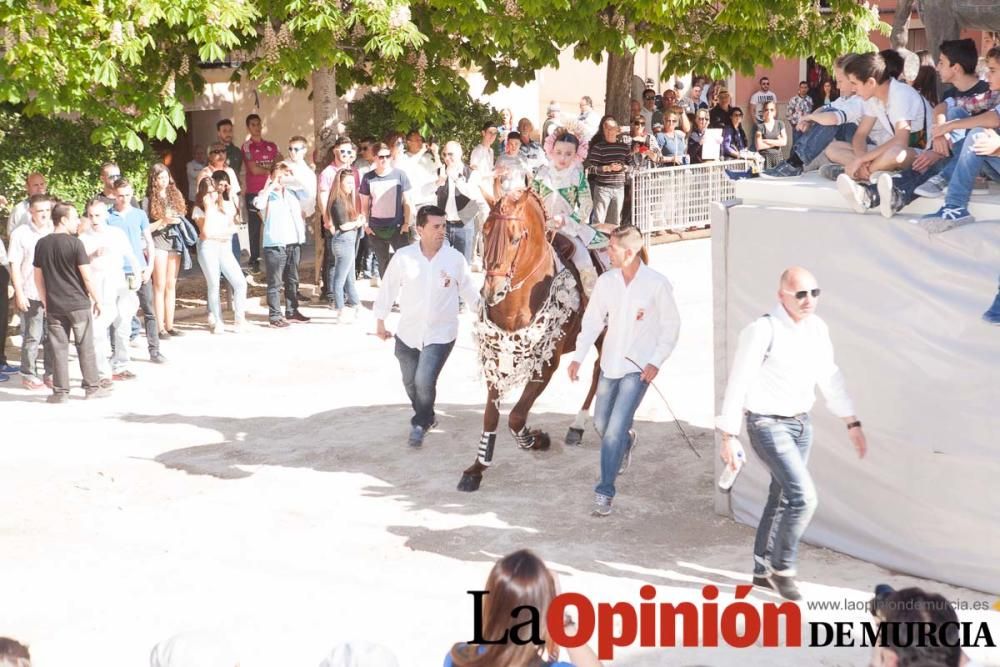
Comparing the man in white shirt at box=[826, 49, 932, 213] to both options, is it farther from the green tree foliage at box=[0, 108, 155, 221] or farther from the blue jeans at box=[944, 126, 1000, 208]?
the green tree foliage at box=[0, 108, 155, 221]

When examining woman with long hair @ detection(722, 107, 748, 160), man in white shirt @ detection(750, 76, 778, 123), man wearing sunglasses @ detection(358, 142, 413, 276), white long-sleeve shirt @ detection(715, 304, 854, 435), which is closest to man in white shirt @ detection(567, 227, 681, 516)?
white long-sleeve shirt @ detection(715, 304, 854, 435)

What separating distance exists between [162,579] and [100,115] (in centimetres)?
809

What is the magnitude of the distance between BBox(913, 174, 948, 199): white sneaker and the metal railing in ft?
38.1

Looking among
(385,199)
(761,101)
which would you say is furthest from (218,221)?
(761,101)

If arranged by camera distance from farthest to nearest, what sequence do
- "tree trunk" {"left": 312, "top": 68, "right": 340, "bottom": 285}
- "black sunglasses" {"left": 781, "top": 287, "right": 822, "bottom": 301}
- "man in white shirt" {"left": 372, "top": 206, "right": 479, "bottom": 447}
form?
"tree trunk" {"left": 312, "top": 68, "right": 340, "bottom": 285}, "man in white shirt" {"left": 372, "top": 206, "right": 479, "bottom": 447}, "black sunglasses" {"left": 781, "top": 287, "right": 822, "bottom": 301}

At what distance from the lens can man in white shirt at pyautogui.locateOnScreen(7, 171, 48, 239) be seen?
1311 centimetres

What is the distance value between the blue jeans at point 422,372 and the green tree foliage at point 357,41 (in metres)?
5.32

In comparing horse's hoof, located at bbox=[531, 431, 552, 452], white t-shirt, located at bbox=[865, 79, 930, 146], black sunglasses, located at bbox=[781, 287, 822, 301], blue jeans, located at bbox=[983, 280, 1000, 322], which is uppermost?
white t-shirt, located at bbox=[865, 79, 930, 146]

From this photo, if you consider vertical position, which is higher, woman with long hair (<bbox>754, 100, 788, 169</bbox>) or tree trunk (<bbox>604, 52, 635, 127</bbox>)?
tree trunk (<bbox>604, 52, 635, 127</bbox>)

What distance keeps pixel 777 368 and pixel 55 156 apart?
10370mm

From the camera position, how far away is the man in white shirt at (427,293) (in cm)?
1048

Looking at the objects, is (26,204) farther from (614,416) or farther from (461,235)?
(614,416)

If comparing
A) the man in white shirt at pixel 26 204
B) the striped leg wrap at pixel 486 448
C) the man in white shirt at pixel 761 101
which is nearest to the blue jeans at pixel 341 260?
the man in white shirt at pixel 26 204

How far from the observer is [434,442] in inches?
438
